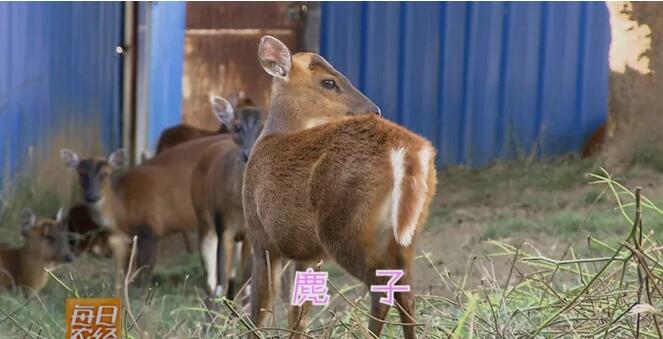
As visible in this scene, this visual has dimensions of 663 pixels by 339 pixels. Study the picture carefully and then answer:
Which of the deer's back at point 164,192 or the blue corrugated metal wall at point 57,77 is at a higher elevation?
the blue corrugated metal wall at point 57,77

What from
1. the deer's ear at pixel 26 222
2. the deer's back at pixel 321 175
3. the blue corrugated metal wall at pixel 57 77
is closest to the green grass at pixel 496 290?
the deer's back at pixel 321 175

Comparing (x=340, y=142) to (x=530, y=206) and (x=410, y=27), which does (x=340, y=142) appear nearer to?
(x=530, y=206)

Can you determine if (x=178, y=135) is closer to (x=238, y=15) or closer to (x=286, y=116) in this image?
(x=238, y=15)

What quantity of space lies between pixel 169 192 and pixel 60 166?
132 cm

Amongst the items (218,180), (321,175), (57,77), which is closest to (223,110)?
(218,180)

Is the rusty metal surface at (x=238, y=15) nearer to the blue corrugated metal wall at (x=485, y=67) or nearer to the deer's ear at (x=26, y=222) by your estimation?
the blue corrugated metal wall at (x=485, y=67)

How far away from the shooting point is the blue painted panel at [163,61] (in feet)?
33.8

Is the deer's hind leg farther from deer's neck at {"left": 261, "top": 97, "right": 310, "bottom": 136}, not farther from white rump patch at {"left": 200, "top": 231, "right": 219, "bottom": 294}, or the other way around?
deer's neck at {"left": 261, "top": 97, "right": 310, "bottom": 136}

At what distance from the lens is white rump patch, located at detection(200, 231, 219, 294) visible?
24.3 feet

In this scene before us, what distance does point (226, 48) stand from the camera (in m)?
11.0

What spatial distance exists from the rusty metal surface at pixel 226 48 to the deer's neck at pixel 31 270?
3.34 meters

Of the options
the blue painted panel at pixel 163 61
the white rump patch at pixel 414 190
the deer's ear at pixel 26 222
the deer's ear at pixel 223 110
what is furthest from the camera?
the blue painted panel at pixel 163 61

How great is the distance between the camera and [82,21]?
9.85m

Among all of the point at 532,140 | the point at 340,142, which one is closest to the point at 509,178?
the point at 532,140
